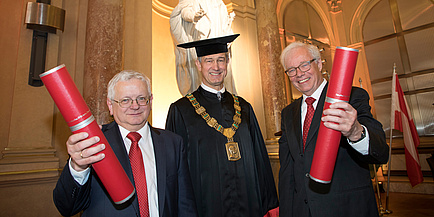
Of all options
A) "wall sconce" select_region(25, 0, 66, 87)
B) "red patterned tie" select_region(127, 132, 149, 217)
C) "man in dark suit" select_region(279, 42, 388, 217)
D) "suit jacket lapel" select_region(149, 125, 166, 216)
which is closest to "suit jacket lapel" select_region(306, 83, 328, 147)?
"man in dark suit" select_region(279, 42, 388, 217)

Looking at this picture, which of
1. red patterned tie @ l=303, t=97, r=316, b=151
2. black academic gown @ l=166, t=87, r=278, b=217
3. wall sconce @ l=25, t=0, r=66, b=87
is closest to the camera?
red patterned tie @ l=303, t=97, r=316, b=151

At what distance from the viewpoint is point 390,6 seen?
8.26 meters

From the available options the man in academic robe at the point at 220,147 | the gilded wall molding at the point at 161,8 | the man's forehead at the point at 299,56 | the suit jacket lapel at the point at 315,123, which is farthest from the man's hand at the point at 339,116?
the gilded wall molding at the point at 161,8

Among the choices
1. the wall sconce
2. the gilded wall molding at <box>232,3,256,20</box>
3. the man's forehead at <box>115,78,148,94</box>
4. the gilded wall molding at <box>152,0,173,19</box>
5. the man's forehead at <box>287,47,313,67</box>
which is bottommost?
the man's forehead at <box>115,78,148,94</box>

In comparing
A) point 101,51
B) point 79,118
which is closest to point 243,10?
point 101,51

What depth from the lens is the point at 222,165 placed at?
2.05 meters

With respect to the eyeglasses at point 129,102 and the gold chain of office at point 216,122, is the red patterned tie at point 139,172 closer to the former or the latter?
the eyeglasses at point 129,102

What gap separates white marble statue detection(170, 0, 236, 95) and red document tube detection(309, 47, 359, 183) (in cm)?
348

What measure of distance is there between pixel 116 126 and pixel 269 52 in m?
4.37

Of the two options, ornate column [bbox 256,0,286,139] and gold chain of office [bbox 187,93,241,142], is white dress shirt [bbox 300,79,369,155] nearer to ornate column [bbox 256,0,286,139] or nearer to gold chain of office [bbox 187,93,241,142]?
gold chain of office [bbox 187,93,241,142]

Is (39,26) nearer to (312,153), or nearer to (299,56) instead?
(299,56)

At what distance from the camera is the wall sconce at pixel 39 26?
2982 mm

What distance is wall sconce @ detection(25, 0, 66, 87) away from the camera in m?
2.98

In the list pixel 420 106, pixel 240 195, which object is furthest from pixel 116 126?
pixel 420 106
